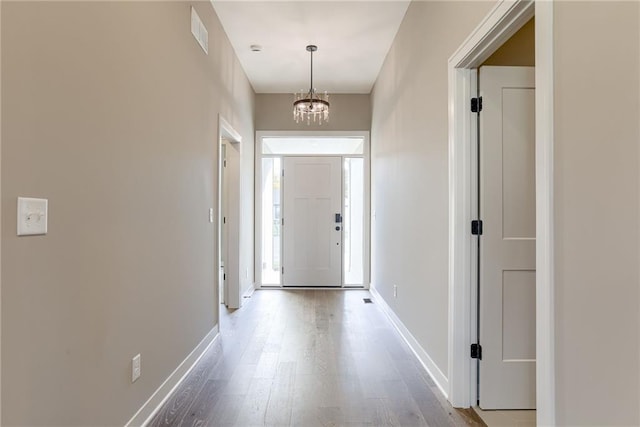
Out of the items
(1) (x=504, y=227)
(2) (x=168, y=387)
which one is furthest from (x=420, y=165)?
(2) (x=168, y=387)

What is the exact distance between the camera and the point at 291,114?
5301 mm

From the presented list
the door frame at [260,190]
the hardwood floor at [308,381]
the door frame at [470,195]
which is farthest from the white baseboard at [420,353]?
the door frame at [260,190]

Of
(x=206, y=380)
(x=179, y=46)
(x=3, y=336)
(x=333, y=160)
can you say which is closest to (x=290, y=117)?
(x=333, y=160)

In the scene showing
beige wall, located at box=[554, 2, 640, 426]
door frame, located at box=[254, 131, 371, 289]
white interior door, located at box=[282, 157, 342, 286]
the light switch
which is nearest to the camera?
beige wall, located at box=[554, 2, 640, 426]

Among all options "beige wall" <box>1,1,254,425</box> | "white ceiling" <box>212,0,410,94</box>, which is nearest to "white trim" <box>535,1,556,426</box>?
"beige wall" <box>1,1,254,425</box>

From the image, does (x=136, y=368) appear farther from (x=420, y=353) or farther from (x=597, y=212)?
(x=597, y=212)

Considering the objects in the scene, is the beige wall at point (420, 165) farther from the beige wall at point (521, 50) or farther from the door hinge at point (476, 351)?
the beige wall at point (521, 50)

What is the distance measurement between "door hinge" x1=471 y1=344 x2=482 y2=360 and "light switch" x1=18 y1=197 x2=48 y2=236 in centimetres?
210

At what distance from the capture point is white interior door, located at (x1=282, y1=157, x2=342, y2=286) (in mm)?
5496

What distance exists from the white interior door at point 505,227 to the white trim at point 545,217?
2.48ft

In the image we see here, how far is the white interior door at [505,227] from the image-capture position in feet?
6.72

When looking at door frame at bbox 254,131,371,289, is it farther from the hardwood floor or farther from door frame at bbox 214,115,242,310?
the hardwood floor

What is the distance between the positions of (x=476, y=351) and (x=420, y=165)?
4.42ft

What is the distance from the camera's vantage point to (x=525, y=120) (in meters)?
2.06
